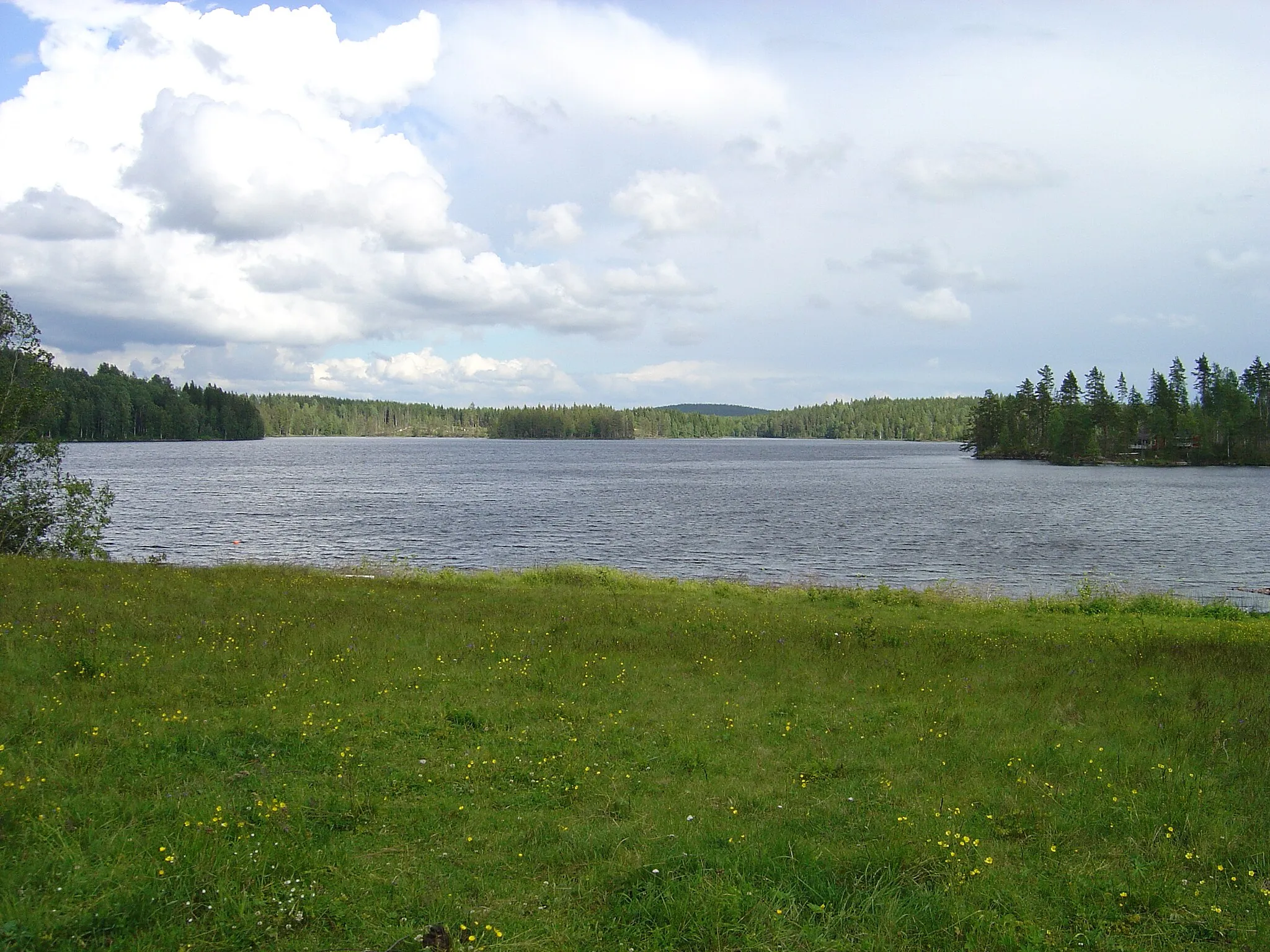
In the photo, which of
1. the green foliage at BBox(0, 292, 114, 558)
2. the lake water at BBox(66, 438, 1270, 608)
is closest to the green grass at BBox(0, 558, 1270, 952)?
Answer: the green foliage at BBox(0, 292, 114, 558)

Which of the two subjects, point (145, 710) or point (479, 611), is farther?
point (479, 611)

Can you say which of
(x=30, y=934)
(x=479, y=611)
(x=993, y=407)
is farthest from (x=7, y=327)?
(x=993, y=407)

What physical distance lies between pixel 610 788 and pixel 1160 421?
15966 cm

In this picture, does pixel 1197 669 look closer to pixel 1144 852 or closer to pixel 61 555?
pixel 1144 852

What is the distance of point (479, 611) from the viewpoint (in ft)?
66.0

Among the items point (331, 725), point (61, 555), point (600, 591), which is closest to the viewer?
point (331, 725)

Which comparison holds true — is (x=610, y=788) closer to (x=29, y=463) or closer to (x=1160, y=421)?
(x=29, y=463)

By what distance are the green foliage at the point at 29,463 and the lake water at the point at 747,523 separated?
242 inches

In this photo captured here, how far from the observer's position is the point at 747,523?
5969 cm

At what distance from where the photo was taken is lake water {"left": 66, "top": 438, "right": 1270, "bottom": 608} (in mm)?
41344

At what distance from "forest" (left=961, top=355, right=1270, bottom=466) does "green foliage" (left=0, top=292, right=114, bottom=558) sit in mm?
148398

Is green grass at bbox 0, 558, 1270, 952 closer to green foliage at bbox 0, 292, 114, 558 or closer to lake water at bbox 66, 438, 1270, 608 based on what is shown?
green foliage at bbox 0, 292, 114, 558

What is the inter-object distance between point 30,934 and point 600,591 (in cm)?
2211

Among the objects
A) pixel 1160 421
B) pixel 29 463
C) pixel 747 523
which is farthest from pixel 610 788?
pixel 1160 421
